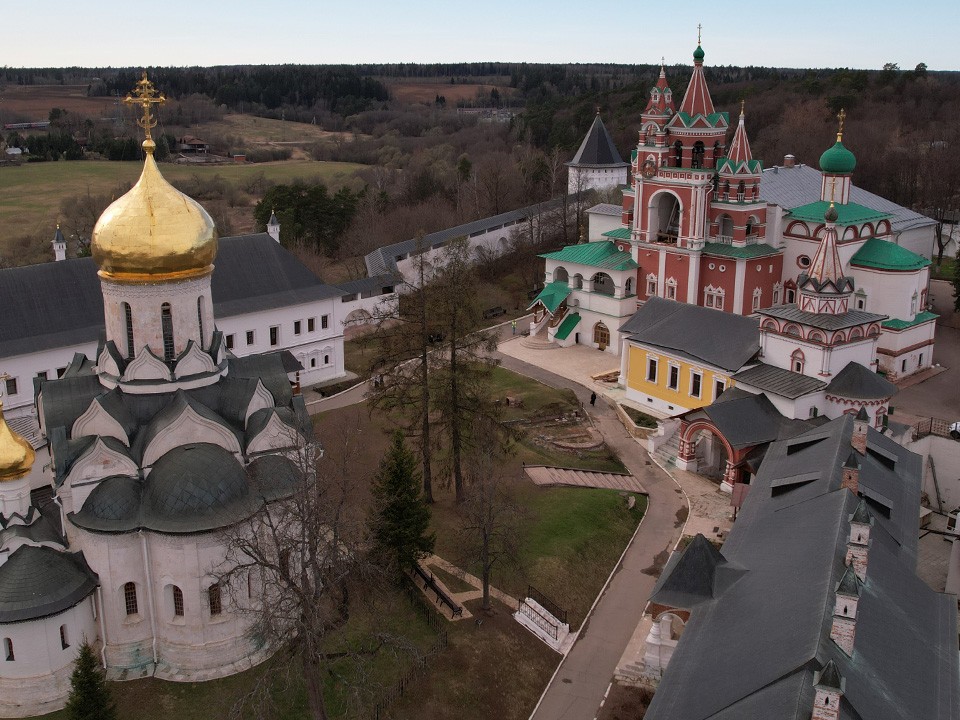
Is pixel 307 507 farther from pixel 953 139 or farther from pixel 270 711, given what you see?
pixel 953 139

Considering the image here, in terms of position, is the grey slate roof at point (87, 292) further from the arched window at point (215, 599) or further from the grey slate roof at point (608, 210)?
the grey slate roof at point (608, 210)

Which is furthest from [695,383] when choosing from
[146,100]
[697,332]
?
[146,100]

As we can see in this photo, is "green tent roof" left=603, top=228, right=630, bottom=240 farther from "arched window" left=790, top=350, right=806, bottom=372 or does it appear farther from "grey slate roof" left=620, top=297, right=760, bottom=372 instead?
"arched window" left=790, top=350, right=806, bottom=372

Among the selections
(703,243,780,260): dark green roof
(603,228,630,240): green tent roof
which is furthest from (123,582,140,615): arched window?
(603,228,630,240): green tent roof

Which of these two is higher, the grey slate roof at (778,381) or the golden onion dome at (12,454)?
the golden onion dome at (12,454)

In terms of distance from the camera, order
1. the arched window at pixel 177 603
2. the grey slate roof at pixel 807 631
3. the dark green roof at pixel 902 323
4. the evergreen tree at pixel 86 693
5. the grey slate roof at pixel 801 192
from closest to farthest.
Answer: the grey slate roof at pixel 807 631, the evergreen tree at pixel 86 693, the arched window at pixel 177 603, the dark green roof at pixel 902 323, the grey slate roof at pixel 801 192

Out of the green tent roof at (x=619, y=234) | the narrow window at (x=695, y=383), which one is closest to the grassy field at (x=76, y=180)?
the green tent roof at (x=619, y=234)

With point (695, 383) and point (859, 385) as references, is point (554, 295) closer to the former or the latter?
point (695, 383)

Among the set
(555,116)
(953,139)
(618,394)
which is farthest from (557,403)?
(555,116)
